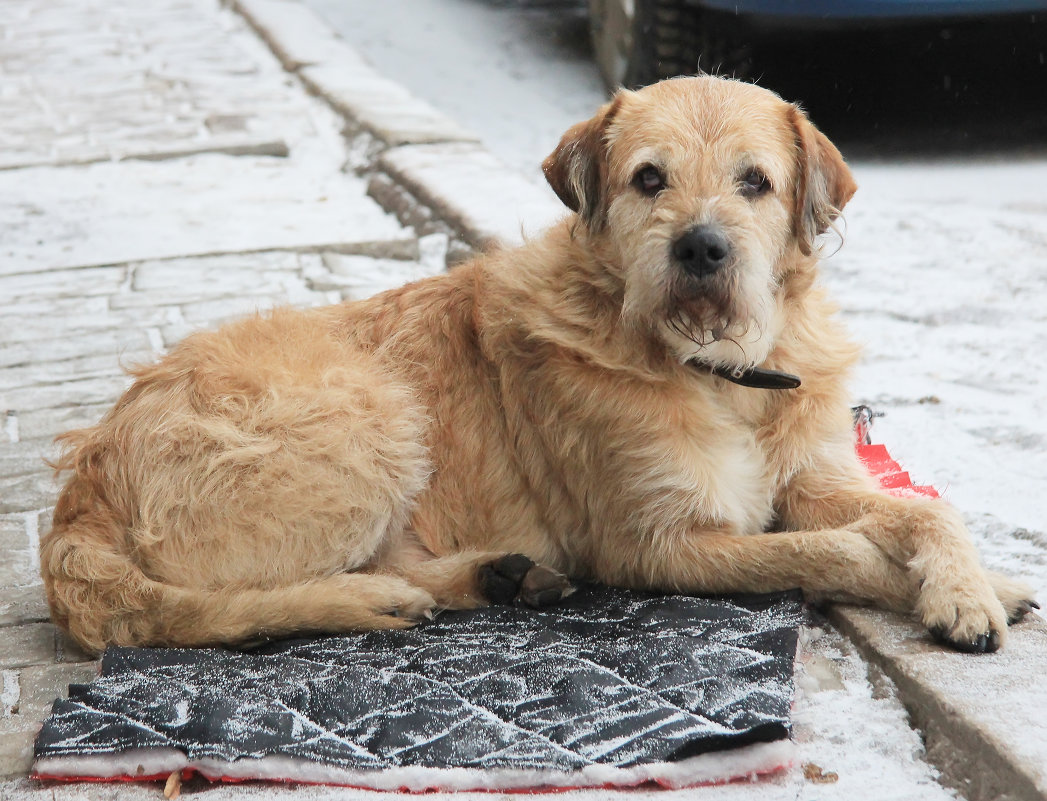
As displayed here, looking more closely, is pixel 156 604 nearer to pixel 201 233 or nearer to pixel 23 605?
pixel 23 605

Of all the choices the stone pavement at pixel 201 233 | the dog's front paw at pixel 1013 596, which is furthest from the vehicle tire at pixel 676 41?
the dog's front paw at pixel 1013 596

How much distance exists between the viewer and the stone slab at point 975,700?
2359mm

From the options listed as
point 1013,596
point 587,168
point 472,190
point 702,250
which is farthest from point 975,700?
point 472,190

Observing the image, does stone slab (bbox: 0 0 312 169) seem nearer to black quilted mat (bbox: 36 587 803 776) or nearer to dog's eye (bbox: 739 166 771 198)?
dog's eye (bbox: 739 166 771 198)

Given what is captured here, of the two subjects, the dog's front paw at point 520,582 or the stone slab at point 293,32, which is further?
the stone slab at point 293,32

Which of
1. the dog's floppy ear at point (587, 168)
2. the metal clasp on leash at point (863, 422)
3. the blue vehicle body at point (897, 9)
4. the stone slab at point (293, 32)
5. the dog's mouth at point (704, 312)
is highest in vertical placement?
the blue vehicle body at point (897, 9)

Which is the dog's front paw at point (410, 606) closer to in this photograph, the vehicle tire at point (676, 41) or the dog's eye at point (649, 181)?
the dog's eye at point (649, 181)

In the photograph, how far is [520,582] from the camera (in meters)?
3.51

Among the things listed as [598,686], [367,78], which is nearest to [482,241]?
[598,686]

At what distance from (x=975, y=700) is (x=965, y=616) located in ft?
1.13

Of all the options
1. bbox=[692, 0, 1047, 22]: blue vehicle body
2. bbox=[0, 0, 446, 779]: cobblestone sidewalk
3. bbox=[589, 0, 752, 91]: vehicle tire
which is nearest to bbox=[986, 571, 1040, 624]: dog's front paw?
bbox=[0, 0, 446, 779]: cobblestone sidewalk

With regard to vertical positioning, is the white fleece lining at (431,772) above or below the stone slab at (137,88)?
below

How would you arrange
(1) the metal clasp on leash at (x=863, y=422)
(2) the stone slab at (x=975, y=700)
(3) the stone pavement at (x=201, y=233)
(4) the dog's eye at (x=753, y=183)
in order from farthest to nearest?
(1) the metal clasp on leash at (x=863, y=422) < (4) the dog's eye at (x=753, y=183) < (3) the stone pavement at (x=201, y=233) < (2) the stone slab at (x=975, y=700)

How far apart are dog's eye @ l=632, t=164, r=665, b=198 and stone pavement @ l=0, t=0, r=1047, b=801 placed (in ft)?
4.26
